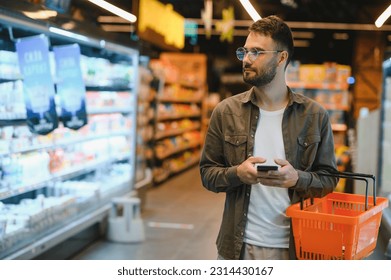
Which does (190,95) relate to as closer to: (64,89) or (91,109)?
(91,109)

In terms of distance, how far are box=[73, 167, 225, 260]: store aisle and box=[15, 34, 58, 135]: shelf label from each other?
1618 millimetres

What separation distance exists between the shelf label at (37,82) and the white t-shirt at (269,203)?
265cm

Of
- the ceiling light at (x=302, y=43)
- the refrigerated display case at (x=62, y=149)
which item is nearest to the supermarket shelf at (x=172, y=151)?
the refrigerated display case at (x=62, y=149)

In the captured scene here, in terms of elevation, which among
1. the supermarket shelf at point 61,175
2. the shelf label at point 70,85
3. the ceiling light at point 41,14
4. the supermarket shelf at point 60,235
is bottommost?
the supermarket shelf at point 60,235

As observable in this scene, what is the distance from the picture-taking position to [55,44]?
5.48 metres

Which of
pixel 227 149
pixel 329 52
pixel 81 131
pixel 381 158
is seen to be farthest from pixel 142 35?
pixel 329 52

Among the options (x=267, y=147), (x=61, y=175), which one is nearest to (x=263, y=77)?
(x=267, y=147)

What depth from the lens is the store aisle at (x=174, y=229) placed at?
5992 millimetres

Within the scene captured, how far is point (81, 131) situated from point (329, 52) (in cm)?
1899

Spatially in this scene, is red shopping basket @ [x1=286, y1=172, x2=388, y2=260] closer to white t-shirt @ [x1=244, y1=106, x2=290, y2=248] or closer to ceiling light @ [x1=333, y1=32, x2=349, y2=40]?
white t-shirt @ [x1=244, y1=106, x2=290, y2=248]

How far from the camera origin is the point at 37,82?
4.70 m

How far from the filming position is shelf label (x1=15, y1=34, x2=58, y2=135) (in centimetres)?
461

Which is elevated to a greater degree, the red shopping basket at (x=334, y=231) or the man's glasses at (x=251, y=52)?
the man's glasses at (x=251, y=52)

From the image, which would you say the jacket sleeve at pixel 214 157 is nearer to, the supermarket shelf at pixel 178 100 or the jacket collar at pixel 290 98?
the jacket collar at pixel 290 98
